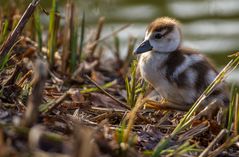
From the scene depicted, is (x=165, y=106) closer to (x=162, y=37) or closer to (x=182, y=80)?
(x=182, y=80)

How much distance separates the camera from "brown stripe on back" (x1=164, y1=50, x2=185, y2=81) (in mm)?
4777

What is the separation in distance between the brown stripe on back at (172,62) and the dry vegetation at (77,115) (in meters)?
0.20

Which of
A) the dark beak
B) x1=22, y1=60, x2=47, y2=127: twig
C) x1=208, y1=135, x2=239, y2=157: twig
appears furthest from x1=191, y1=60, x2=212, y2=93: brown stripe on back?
x1=22, y1=60, x2=47, y2=127: twig

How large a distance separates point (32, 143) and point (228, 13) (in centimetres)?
663

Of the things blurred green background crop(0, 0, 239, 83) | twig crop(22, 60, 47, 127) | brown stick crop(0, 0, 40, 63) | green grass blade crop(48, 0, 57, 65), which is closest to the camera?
twig crop(22, 60, 47, 127)

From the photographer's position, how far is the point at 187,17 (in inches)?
364

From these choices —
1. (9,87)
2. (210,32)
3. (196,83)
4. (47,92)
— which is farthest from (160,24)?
(210,32)

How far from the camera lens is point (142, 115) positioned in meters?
4.52

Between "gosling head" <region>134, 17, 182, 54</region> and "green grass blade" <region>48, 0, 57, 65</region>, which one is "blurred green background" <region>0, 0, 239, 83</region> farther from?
"gosling head" <region>134, 17, 182, 54</region>

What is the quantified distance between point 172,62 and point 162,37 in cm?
32

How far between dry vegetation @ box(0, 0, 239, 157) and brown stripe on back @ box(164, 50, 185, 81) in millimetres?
202

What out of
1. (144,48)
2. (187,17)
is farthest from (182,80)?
(187,17)

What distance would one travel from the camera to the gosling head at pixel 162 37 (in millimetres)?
5055

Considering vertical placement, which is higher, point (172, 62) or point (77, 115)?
point (172, 62)
